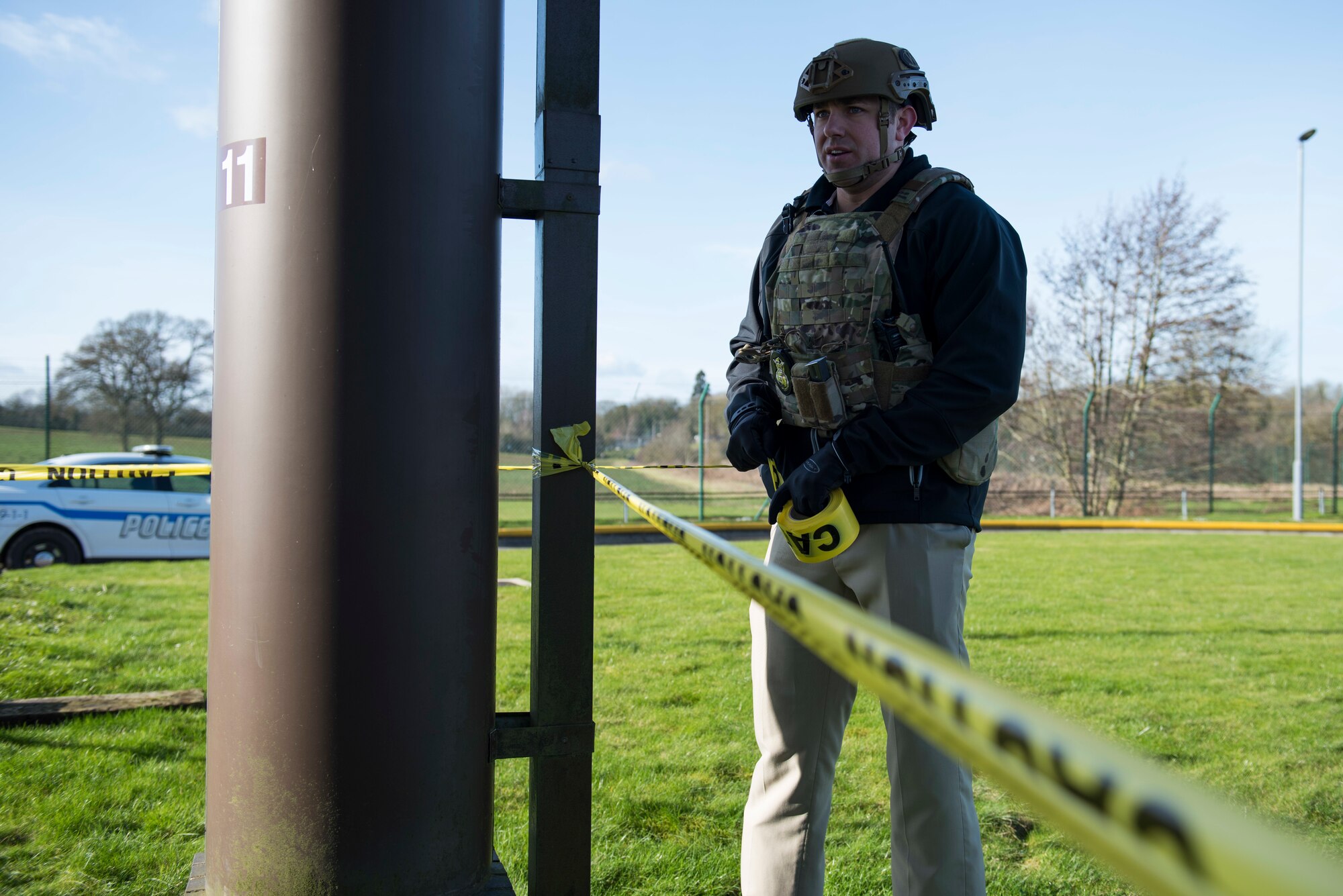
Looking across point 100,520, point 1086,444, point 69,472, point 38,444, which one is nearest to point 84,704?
point 69,472

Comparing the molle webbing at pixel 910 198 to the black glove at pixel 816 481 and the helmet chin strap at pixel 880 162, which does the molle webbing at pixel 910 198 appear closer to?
the helmet chin strap at pixel 880 162

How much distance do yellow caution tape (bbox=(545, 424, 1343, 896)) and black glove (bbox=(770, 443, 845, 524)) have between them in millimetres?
1190

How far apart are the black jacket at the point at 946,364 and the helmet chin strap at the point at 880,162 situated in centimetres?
9

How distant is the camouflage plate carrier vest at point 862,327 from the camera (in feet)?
7.20

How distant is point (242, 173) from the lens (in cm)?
192

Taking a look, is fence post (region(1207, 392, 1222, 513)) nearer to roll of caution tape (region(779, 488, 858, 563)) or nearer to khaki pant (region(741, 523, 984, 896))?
khaki pant (region(741, 523, 984, 896))

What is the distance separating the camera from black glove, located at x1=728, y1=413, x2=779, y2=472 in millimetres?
2396

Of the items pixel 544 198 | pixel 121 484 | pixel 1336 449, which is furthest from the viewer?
pixel 1336 449

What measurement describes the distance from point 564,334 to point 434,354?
39 cm

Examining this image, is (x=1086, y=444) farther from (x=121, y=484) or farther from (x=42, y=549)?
(x=42, y=549)

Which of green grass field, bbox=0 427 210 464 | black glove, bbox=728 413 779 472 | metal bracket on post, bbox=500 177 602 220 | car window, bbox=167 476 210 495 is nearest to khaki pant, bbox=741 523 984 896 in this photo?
black glove, bbox=728 413 779 472

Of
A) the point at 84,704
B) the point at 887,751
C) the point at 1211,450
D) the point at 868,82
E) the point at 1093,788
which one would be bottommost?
the point at 84,704

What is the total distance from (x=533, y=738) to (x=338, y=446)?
2.65 feet

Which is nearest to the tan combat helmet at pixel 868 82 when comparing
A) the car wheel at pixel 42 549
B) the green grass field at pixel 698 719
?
the green grass field at pixel 698 719
